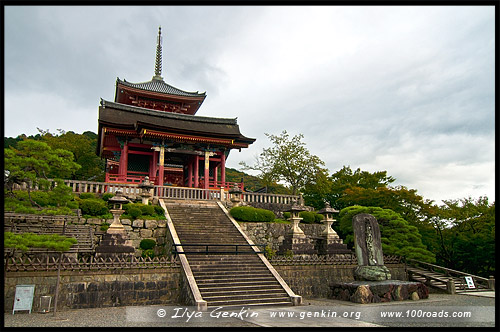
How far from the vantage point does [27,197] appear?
1252 cm

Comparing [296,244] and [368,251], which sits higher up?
[368,251]

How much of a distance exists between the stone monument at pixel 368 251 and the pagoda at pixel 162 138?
1357cm

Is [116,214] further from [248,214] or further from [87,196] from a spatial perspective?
[248,214]

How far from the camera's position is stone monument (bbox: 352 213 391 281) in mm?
14758

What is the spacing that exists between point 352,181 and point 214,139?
538 inches

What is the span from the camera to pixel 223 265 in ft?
49.4

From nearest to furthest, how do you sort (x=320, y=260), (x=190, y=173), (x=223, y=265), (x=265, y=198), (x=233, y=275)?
(x=233, y=275) < (x=223, y=265) < (x=320, y=260) < (x=265, y=198) < (x=190, y=173)

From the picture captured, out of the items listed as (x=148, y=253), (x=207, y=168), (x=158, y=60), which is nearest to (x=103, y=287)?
(x=148, y=253)

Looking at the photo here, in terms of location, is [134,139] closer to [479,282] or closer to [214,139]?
[214,139]

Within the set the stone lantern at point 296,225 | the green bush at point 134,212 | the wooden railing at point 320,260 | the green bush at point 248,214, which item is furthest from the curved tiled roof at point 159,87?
the wooden railing at point 320,260

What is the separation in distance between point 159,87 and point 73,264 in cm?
2826

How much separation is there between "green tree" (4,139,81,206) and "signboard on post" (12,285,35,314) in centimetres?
302

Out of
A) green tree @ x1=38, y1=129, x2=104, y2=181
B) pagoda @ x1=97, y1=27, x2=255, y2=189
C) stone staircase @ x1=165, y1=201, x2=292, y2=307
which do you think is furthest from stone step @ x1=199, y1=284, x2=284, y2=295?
green tree @ x1=38, y1=129, x2=104, y2=181

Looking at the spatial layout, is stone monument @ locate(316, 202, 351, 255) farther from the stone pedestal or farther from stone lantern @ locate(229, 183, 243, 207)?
stone lantern @ locate(229, 183, 243, 207)
